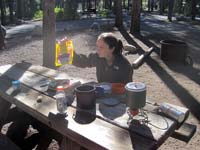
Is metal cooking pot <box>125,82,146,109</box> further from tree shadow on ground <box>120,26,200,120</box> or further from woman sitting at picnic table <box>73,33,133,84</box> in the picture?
tree shadow on ground <box>120,26,200,120</box>

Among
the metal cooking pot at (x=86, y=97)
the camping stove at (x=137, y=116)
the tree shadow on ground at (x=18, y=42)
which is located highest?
the metal cooking pot at (x=86, y=97)

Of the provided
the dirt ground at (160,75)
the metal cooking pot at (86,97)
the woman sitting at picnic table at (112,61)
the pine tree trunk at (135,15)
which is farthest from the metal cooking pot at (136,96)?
the pine tree trunk at (135,15)

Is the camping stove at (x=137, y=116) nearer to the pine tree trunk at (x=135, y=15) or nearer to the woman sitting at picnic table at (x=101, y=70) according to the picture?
the woman sitting at picnic table at (x=101, y=70)

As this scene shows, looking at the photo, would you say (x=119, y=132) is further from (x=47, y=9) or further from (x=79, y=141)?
(x=47, y=9)

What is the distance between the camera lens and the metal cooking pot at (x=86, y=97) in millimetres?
2756

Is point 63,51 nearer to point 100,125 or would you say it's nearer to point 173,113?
point 100,125

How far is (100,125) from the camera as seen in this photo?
254 cm

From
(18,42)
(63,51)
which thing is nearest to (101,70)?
(63,51)

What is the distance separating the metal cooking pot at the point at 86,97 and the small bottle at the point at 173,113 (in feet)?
2.04

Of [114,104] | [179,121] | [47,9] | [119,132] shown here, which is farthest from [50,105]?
[47,9]

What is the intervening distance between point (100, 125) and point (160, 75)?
5325mm

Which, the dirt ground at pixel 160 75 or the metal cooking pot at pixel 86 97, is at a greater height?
the metal cooking pot at pixel 86 97

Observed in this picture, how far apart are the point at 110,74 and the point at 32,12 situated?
103 ft

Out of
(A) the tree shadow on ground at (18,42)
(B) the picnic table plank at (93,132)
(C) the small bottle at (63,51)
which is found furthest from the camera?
(A) the tree shadow on ground at (18,42)
